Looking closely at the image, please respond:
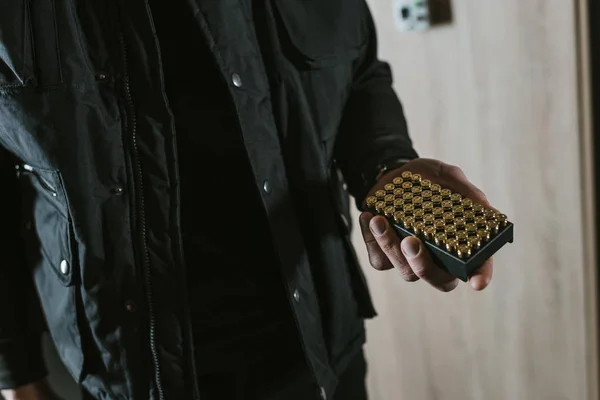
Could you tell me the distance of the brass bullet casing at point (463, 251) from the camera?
1.49ft

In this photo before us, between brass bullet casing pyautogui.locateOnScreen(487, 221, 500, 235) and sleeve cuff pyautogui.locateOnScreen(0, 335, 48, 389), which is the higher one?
brass bullet casing pyautogui.locateOnScreen(487, 221, 500, 235)

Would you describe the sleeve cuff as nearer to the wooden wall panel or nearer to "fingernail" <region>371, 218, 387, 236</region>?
"fingernail" <region>371, 218, 387, 236</region>

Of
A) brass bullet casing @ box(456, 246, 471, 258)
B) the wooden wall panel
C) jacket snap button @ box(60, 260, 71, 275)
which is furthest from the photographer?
the wooden wall panel

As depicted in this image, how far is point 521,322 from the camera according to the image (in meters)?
1.01

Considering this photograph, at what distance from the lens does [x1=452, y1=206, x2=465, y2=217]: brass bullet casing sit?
1.67 ft

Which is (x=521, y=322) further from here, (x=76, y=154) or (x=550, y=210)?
(x=76, y=154)

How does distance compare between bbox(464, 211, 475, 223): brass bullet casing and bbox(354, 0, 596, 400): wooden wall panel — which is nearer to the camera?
bbox(464, 211, 475, 223): brass bullet casing

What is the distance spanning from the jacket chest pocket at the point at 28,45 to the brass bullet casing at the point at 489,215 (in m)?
0.40

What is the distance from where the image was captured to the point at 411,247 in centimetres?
47

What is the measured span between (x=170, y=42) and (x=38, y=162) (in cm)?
17

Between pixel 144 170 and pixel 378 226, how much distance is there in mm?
223

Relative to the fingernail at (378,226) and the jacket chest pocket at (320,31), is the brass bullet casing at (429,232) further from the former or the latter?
the jacket chest pocket at (320,31)

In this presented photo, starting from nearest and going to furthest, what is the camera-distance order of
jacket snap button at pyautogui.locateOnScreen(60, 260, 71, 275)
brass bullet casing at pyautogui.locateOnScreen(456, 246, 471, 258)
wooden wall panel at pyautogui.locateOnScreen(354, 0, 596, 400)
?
brass bullet casing at pyautogui.locateOnScreen(456, 246, 471, 258)
jacket snap button at pyautogui.locateOnScreen(60, 260, 71, 275)
wooden wall panel at pyautogui.locateOnScreen(354, 0, 596, 400)

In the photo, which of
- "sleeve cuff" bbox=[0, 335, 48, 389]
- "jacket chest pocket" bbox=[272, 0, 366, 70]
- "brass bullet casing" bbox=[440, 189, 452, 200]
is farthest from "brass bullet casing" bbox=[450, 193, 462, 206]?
"sleeve cuff" bbox=[0, 335, 48, 389]
